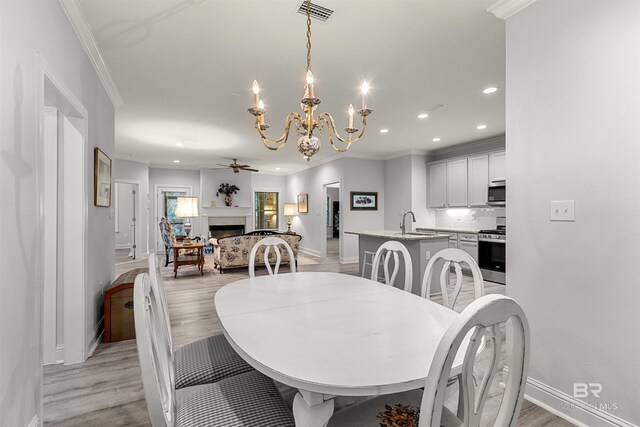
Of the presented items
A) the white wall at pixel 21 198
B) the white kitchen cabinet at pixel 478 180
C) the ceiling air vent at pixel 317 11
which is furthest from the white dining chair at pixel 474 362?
the white kitchen cabinet at pixel 478 180

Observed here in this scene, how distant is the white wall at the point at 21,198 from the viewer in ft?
4.36

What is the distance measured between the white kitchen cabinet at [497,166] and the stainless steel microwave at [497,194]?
3.7 inches

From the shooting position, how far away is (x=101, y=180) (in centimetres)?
287

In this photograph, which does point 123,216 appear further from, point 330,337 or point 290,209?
point 330,337

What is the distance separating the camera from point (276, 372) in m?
0.95

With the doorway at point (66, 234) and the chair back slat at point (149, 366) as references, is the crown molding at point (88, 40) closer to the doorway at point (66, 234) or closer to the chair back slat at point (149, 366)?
the doorway at point (66, 234)

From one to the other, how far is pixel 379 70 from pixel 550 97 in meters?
1.58

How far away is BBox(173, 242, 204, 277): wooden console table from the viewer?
218 inches

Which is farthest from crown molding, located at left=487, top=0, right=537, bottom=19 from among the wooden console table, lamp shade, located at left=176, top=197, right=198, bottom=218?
the wooden console table

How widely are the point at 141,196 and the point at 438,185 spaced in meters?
7.19

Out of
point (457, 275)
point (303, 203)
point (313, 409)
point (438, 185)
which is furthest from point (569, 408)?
point (303, 203)

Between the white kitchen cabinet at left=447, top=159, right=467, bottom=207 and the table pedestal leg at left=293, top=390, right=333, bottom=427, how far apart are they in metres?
5.94

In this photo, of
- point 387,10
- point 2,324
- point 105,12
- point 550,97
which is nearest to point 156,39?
point 105,12

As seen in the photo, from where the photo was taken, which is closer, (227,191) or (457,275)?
(457,275)
